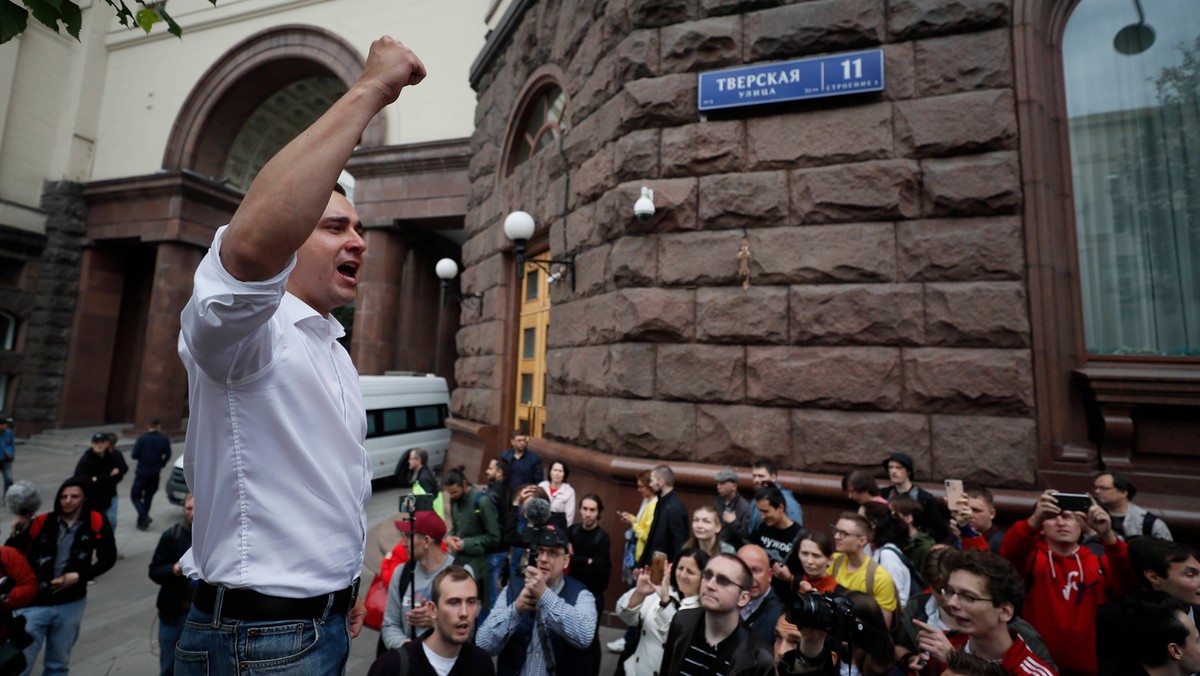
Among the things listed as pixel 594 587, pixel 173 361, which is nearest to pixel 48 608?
pixel 594 587

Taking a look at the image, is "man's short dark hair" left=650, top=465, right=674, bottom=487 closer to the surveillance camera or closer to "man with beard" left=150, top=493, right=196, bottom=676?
the surveillance camera

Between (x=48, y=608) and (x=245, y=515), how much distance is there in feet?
15.0

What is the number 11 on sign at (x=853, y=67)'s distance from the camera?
5.39 metres

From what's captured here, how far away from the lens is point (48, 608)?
158 inches

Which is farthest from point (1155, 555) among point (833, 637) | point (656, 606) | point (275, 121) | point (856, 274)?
point (275, 121)

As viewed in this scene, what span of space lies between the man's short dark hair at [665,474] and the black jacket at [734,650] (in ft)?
6.14

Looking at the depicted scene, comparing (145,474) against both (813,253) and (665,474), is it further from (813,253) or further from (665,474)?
(813,253)

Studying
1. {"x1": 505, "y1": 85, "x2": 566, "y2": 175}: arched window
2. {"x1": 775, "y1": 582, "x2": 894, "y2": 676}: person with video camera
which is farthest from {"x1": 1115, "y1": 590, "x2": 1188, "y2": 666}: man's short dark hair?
{"x1": 505, "y1": 85, "x2": 566, "y2": 175}: arched window

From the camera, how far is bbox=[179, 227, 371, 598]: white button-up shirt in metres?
1.12

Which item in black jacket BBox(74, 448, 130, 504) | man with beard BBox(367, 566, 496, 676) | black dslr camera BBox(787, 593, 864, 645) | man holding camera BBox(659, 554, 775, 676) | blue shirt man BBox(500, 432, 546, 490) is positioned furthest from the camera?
black jacket BBox(74, 448, 130, 504)

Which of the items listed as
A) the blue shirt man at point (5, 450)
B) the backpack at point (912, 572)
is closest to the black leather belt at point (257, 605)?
the backpack at point (912, 572)

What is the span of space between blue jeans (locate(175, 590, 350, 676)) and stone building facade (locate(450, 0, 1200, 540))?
4.49 meters

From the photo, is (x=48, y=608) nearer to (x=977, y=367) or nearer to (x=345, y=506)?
(x=345, y=506)

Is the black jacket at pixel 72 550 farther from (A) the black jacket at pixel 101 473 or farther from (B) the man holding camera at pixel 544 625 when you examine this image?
(A) the black jacket at pixel 101 473
